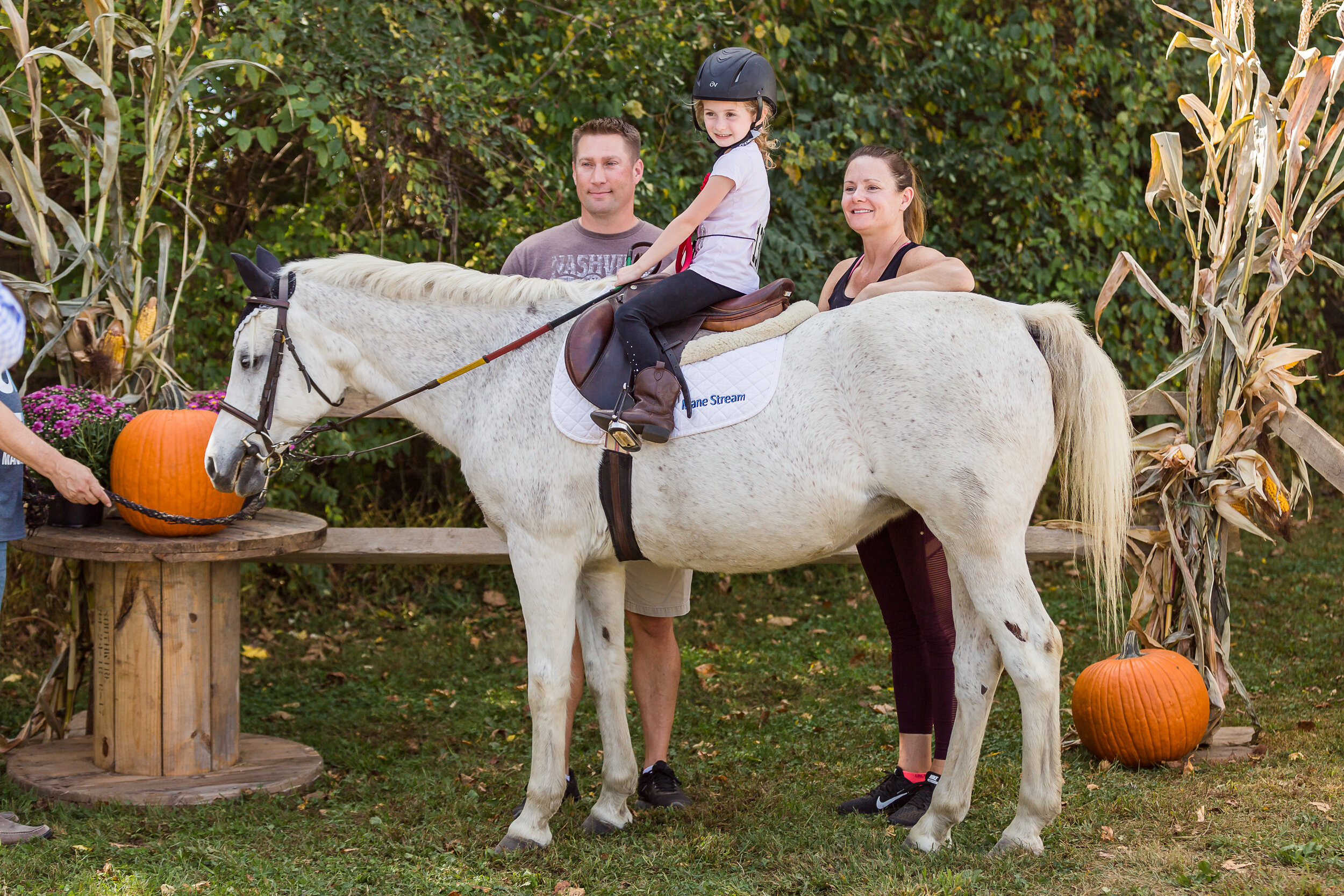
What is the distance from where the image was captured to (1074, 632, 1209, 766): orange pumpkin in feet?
13.8

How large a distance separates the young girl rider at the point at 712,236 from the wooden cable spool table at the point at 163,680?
1660mm

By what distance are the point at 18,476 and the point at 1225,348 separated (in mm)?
4442

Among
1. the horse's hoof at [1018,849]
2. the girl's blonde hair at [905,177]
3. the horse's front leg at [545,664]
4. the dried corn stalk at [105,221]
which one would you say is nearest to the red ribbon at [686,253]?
the girl's blonde hair at [905,177]

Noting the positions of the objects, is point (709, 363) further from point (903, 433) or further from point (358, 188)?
point (358, 188)

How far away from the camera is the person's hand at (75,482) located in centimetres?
363

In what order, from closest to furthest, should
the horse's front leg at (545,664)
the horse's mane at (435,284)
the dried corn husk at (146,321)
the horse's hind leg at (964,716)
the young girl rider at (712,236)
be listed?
the young girl rider at (712,236) → the horse's hind leg at (964,716) → the horse's front leg at (545,664) → the horse's mane at (435,284) → the dried corn husk at (146,321)

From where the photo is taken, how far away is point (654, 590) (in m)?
4.14

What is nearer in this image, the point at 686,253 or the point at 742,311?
the point at 742,311

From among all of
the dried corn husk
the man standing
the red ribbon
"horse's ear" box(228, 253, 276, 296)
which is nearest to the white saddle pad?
the red ribbon

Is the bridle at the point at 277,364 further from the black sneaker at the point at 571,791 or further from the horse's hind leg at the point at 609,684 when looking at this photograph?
the black sneaker at the point at 571,791

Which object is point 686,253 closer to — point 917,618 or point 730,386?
point 730,386

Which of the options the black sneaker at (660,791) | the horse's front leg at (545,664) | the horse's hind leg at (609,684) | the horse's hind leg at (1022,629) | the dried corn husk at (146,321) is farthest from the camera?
the dried corn husk at (146,321)

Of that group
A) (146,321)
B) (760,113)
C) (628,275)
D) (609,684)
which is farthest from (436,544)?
(760,113)

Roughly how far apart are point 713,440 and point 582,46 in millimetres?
3818
